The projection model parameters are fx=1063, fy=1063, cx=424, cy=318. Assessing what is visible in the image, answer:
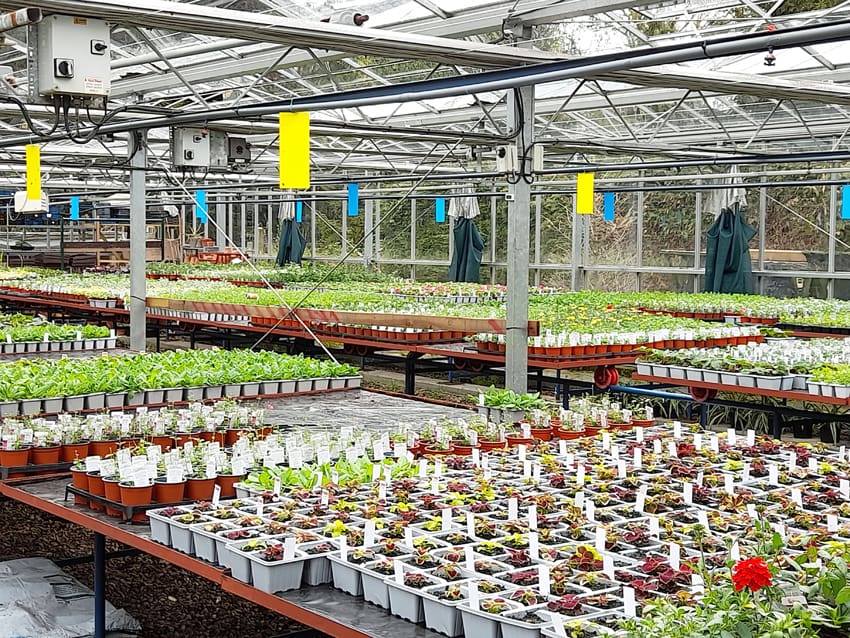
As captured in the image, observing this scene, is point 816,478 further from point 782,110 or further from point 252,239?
point 252,239

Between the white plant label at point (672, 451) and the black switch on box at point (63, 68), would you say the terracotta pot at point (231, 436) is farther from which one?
the black switch on box at point (63, 68)

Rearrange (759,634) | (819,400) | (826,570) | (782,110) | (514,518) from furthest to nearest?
1. (782,110)
2. (819,400)
3. (514,518)
4. (826,570)
5. (759,634)

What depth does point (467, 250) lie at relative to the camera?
21.2m

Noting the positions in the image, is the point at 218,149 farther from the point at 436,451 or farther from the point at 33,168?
the point at 436,451

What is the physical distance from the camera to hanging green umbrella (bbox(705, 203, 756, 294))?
1644cm

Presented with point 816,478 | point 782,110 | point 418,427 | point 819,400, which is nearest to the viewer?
point 816,478

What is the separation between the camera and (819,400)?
7.72 m

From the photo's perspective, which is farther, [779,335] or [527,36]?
[779,335]

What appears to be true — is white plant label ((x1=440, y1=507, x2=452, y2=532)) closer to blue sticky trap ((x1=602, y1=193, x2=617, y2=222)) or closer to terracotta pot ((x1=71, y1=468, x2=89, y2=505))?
terracotta pot ((x1=71, y1=468, x2=89, y2=505))

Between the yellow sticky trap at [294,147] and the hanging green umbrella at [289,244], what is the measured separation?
691 inches

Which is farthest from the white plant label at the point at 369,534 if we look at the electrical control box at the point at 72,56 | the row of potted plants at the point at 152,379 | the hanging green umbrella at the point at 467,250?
the hanging green umbrella at the point at 467,250

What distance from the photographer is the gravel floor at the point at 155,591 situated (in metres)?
5.30

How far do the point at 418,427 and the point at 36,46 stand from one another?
10.6 ft

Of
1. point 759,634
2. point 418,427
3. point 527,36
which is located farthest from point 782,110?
point 759,634
